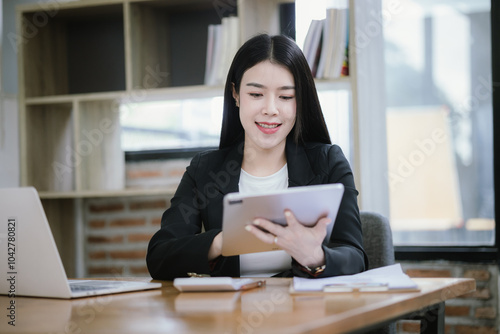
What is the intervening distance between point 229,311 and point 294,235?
31 cm

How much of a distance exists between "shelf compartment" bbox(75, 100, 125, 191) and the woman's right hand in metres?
1.58

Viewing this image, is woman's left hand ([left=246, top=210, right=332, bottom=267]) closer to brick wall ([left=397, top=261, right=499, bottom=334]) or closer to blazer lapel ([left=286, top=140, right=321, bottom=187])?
blazer lapel ([left=286, top=140, right=321, bottom=187])

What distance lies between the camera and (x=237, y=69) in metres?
1.89

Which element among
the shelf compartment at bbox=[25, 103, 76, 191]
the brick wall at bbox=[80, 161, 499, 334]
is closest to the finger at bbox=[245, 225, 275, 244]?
the brick wall at bbox=[80, 161, 499, 334]

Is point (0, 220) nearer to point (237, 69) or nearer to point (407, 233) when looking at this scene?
point (237, 69)

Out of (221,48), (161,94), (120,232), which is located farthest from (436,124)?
(120,232)

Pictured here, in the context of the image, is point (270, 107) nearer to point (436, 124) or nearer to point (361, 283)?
point (361, 283)

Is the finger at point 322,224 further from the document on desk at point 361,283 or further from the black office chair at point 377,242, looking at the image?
the black office chair at point 377,242

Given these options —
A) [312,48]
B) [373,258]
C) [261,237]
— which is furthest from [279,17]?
[261,237]

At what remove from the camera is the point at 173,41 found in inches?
125

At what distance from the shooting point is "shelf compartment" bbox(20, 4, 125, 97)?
316 cm

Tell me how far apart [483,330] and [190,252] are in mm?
1633

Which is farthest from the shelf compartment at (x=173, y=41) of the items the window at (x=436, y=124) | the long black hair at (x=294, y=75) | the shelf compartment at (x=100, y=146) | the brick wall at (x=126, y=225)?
the long black hair at (x=294, y=75)

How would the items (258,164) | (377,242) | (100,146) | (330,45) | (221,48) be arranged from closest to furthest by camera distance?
1. (377,242)
2. (258,164)
3. (330,45)
4. (221,48)
5. (100,146)
